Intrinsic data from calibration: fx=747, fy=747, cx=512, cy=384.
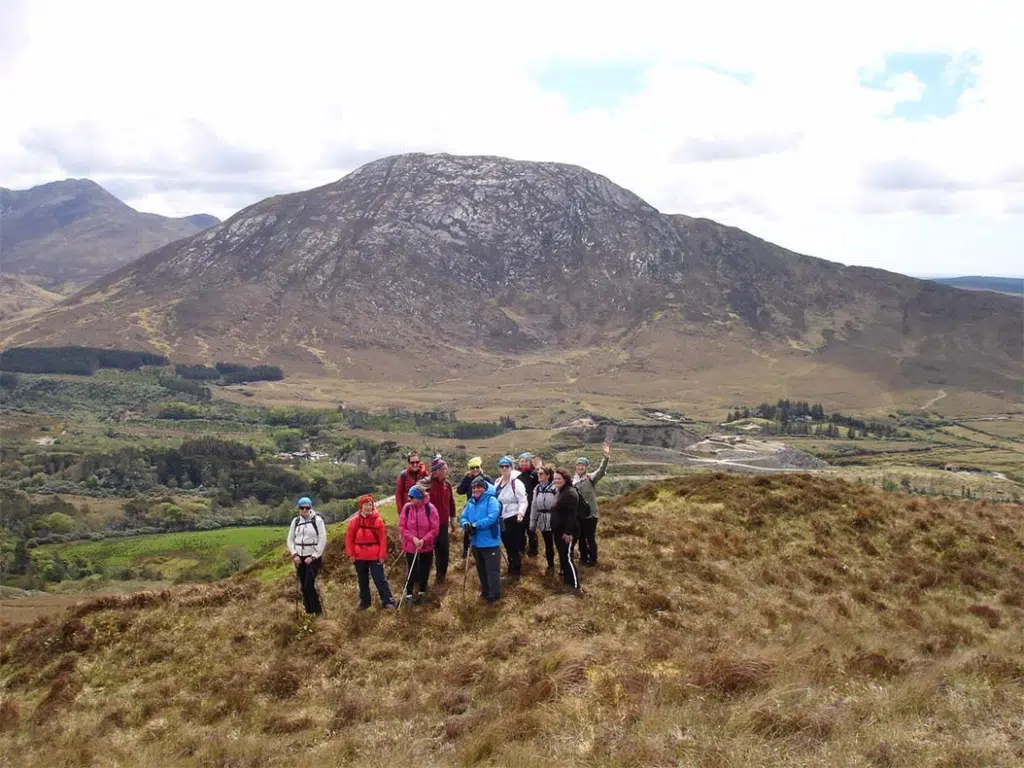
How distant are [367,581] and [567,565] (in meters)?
3.96

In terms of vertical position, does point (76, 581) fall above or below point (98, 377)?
below

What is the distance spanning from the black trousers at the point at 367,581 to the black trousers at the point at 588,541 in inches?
170

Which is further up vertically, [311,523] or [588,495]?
[588,495]

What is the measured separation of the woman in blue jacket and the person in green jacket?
1897 millimetres

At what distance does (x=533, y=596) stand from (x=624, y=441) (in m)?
121

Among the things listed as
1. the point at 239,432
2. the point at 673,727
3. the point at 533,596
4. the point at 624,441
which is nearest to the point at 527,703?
the point at 673,727

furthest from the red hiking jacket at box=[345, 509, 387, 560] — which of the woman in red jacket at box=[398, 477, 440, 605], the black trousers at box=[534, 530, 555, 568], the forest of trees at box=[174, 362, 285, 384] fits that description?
the forest of trees at box=[174, 362, 285, 384]

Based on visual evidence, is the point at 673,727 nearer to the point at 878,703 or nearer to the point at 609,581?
the point at 878,703

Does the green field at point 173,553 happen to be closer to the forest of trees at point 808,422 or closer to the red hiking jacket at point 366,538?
the red hiking jacket at point 366,538

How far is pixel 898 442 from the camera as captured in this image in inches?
5443

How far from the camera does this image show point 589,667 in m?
11.0

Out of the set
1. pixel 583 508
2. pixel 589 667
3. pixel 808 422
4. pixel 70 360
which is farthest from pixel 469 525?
pixel 70 360

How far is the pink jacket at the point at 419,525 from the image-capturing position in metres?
14.2

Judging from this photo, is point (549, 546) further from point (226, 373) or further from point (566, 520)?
point (226, 373)
